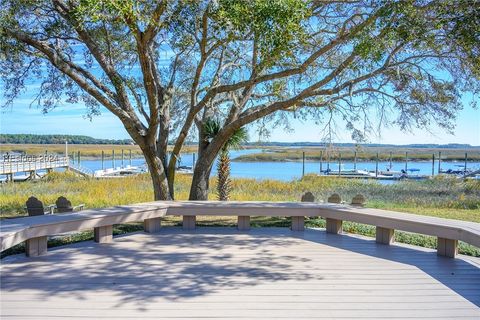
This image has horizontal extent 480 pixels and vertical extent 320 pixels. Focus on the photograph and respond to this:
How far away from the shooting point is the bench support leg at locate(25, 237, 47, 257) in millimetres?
5078

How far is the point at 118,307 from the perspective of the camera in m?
3.52

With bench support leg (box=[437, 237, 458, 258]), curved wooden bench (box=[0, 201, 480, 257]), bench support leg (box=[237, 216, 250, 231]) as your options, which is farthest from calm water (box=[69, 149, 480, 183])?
bench support leg (box=[437, 237, 458, 258])

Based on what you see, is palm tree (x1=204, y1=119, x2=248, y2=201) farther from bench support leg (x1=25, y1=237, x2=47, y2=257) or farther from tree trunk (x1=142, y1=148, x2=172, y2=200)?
bench support leg (x1=25, y1=237, x2=47, y2=257)

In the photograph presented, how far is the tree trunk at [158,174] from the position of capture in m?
8.71

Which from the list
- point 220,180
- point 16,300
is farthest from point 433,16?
point 16,300

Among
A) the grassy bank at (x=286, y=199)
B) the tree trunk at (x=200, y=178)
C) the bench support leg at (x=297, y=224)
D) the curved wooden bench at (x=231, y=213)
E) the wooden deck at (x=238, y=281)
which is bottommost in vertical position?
the grassy bank at (x=286, y=199)

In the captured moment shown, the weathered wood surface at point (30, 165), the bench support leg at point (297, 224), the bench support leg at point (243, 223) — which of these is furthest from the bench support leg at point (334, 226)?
the weathered wood surface at point (30, 165)

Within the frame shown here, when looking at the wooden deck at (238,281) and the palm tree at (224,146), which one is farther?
the palm tree at (224,146)

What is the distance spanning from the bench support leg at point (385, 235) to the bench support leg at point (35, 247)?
14.5 ft

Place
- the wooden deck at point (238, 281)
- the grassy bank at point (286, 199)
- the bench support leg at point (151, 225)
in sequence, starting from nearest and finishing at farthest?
the wooden deck at point (238, 281) < the bench support leg at point (151, 225) < the grassy bank at point (286, 199)

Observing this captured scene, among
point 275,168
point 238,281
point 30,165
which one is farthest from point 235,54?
point 275,168

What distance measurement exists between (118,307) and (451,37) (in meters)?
5.83

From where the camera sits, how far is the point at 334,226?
6.96m

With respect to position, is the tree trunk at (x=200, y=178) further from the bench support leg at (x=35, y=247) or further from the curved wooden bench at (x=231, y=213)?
the bench support leg at (x=35, y=247)
